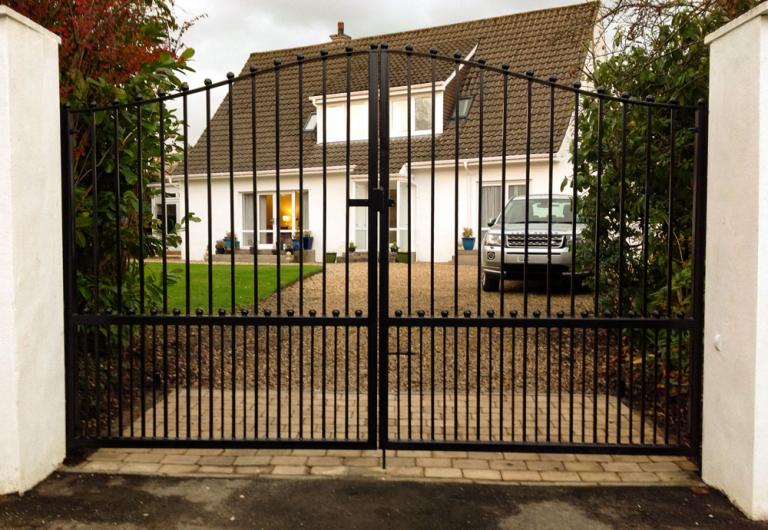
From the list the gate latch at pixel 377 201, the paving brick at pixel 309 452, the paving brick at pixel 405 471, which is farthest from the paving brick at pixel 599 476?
the gate latch at pixel 377 201

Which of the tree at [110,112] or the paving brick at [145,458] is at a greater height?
the tree at [110,112]

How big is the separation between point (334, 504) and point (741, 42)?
3.29m

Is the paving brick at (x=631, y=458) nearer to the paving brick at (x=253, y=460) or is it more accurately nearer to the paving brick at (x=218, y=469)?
the paving brick at (x=253, y=460)

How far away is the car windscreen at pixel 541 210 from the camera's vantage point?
1081cm

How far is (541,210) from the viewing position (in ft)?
37.4

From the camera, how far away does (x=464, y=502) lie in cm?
354

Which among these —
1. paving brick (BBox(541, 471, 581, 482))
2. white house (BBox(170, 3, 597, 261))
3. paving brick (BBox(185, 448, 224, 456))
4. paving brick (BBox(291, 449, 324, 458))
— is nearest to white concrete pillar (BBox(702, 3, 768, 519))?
paving brick (BBox(541, 471, 581, 482))

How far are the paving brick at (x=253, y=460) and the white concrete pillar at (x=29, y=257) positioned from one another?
1.10m

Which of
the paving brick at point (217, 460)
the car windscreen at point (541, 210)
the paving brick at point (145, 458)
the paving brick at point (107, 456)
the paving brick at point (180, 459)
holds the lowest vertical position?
the paving brick at point (217, 460)

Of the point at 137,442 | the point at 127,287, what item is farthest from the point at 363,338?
the point at 137,442

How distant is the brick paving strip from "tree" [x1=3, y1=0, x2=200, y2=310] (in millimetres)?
1340

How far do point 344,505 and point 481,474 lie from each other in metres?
0.94

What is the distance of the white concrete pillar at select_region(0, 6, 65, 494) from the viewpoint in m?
3.46

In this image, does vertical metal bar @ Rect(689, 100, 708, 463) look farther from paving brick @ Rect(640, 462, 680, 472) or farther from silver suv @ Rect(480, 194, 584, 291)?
silver suv @ Rect(480, 194, 584, 291)
